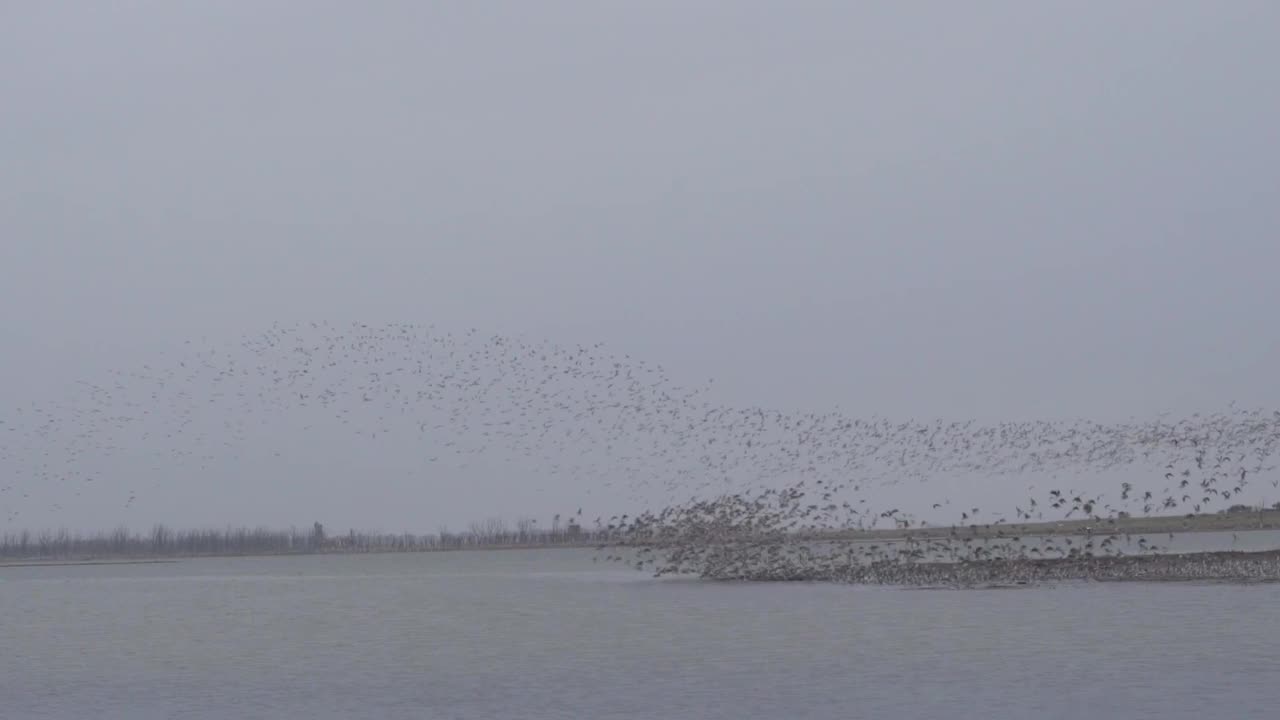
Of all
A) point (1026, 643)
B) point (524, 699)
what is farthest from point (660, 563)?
point (524, 699)

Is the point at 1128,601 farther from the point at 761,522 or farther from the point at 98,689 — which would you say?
the point at 98,689

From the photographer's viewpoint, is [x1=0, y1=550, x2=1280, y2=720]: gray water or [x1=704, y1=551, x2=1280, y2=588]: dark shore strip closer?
[x1=0, y1=550, x2=1280, y2=720]: gray water

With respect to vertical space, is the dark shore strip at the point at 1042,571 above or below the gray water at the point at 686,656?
above

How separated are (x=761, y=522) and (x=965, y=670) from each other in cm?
2725

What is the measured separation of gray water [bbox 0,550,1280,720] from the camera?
2812 cm

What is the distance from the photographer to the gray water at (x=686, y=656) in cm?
2812

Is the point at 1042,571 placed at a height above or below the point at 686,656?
above

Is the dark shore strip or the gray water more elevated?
the dark shore strip

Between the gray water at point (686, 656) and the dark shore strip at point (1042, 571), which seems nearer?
the gray water at point (686, 656)

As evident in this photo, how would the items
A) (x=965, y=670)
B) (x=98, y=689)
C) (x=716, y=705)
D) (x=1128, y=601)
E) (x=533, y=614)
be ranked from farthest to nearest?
(x=533, y=614) → (x=1128, y=601) → (x=98, y=689) → (x=965, y=670) → (x=716, y=705)

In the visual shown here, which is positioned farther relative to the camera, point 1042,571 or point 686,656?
point 1042,571

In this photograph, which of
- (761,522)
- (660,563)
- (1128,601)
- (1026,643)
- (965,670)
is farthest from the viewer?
(660,563)

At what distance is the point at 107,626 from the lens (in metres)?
54.8

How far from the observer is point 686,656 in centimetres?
3662
